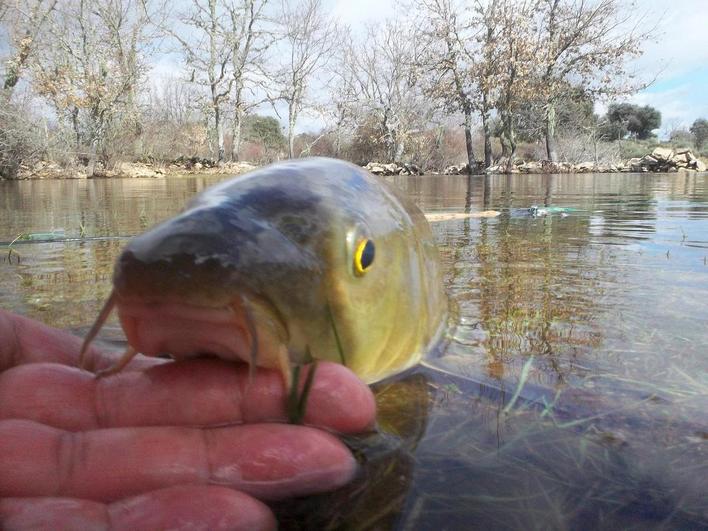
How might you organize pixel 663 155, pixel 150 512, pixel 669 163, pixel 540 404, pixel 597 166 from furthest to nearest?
pixel 663 155 → pixel 669 163 → pixel 597 166 → pixel 540 404 → pixel 150 512

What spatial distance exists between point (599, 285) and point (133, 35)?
32.2 metres

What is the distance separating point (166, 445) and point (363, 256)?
1.87 ft

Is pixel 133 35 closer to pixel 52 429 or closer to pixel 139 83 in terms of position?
pixel 139 83

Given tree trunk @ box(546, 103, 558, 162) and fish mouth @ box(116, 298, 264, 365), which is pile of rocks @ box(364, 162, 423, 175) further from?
fish mouth @ box(116, 298, 264, 365)

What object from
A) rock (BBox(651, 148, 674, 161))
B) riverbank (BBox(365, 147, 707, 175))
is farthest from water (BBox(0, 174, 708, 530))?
rock (BBox(651, 148, 674, 161))

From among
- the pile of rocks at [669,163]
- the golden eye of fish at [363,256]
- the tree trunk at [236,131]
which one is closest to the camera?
the golden eye of fish at [363,256]

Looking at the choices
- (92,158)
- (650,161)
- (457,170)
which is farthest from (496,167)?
(92,158)

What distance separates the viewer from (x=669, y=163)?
30.0m

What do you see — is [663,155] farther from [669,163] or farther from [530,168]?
[530,168]

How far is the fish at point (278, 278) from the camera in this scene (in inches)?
38.9

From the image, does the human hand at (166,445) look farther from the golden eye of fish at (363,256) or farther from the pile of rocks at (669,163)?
the pile of rocks at (669,163)

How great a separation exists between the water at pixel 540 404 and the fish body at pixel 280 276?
0.25 meters

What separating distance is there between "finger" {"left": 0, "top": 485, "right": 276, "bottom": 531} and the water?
0.43 feet

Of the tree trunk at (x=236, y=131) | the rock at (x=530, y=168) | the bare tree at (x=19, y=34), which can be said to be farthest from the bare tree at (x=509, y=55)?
the bare tree at (x=19, y=34)
